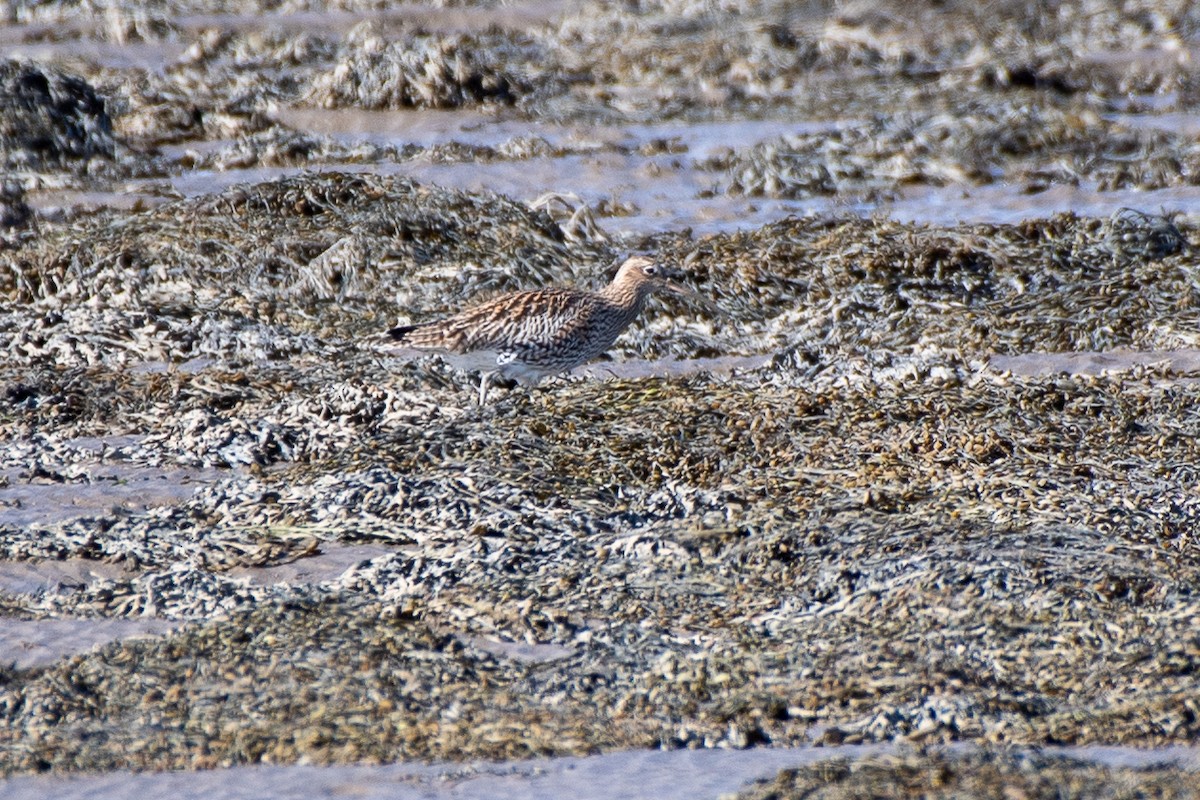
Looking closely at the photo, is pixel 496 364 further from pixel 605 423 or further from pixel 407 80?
pixel 407 80

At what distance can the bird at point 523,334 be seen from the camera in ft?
24.8

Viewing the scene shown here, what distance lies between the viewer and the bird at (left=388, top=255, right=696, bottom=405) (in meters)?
7.57

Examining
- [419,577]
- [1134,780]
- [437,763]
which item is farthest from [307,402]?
[1134,780]

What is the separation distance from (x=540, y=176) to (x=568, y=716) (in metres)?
6.88

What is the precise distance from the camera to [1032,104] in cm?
1220

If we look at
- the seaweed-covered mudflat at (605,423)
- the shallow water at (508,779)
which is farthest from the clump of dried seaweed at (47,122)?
the shallow water at (508,779)

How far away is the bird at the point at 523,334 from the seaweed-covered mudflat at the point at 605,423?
0.70ft

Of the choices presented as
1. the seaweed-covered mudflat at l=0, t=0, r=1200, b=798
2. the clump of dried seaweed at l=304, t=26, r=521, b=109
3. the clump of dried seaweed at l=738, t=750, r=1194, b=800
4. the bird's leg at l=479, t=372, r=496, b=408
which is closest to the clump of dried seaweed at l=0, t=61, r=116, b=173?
the seaweed-covered mudflat at l=0, t=0, r=1200, b=798

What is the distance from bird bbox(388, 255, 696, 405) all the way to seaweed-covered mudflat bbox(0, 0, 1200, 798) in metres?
0.21

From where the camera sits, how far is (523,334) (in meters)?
7.59

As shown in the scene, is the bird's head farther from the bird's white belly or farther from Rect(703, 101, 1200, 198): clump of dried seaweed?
Rect(703, 101, 1200, 198): clump of dried seaweed

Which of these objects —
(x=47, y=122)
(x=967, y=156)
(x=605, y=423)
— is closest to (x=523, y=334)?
(x=605, y=423)

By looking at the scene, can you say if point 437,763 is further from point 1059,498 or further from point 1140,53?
point 1140,53

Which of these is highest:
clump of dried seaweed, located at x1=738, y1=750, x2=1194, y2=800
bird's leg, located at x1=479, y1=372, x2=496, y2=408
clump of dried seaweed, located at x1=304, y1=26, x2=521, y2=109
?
clump of dried seaweed, located at x1=304, y1=26, x2=521, y2=109
